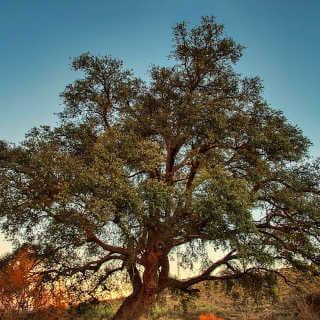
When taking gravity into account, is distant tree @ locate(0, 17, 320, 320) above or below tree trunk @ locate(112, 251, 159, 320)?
above

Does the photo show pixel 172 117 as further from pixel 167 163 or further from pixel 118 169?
pixel 118 169

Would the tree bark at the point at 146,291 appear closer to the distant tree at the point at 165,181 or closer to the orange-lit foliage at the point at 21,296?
the distant tree at the point at 165,181

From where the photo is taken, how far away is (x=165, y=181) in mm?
14578

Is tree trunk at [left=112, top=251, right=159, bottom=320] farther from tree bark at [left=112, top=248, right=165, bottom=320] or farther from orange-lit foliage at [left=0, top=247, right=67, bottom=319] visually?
orange-lit foliage at [left=0, top=247, right=67, bottom=319]

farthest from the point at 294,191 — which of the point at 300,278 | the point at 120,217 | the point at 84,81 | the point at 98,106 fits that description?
the point at 84,81

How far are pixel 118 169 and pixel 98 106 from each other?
19.8 feet

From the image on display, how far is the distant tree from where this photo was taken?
10.9 m

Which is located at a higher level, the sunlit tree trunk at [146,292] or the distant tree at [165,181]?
the distant tree at [165,181]

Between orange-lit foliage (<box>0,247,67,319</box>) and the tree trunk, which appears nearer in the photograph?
orange-lit foliage (<box>0,247,67,319</box>)

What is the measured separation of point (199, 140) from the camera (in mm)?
14391

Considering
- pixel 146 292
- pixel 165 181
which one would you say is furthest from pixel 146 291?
pixel 165 181

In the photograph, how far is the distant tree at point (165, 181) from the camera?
1093cm

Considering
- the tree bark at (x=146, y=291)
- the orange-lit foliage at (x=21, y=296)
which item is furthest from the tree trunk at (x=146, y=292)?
the orange-lit foliage at (x=21, y=296)

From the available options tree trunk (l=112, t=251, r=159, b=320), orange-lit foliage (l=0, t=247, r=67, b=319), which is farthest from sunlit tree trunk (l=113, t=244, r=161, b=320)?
orange-lit foliage (l=0, t=247, r=67, b=319)
